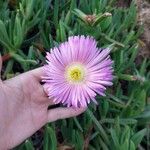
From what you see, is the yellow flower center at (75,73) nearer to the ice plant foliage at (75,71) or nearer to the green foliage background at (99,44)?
the ice plant foliage at (75,71)

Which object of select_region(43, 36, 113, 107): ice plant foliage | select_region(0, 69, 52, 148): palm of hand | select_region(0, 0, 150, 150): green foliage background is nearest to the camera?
select_region(43, 36, 113, 107): ice plant foliage

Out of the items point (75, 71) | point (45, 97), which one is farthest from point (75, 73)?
point (45, 97)

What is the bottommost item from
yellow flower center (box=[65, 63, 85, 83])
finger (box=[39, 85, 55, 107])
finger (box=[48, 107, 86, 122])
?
finger (box=[48, 107, 86, 122])

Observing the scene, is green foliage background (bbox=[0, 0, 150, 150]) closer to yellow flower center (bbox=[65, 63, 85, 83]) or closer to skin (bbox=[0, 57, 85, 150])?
skin (bbox=[0, 57, 85, 150])

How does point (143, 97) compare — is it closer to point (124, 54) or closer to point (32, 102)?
point (124, 54)

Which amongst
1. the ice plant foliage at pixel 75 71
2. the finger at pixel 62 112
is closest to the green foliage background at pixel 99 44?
the finger at pixel 62 112

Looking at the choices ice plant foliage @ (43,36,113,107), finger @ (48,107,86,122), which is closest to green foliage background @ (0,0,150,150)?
finger @ (48,107,86,122)

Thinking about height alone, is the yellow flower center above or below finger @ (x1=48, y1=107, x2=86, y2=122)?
above

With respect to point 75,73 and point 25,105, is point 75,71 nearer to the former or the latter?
point 75,73
